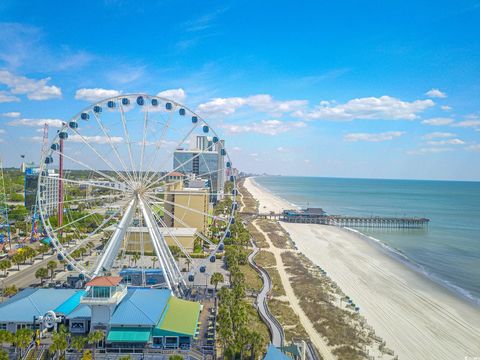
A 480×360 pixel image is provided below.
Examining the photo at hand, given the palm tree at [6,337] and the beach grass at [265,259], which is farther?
the beach grass at [265,259]

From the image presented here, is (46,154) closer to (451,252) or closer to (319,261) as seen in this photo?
(319,261)

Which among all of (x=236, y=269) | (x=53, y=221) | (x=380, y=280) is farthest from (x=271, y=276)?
(x=53, y=221)

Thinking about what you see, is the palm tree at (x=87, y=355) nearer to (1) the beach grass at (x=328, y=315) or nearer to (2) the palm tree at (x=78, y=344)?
(2) the palm tree at (x=78, y=344)

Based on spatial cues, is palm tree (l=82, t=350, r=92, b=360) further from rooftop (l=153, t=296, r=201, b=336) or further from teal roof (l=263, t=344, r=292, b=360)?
teal roof (l=263, t=344, r=292, b=360)

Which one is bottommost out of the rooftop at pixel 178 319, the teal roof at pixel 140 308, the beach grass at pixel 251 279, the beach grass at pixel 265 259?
the beach grass at pixel 251 279

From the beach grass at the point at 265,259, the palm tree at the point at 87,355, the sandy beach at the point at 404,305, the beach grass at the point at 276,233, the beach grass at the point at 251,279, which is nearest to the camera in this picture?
the palm tree at the point at 87,355

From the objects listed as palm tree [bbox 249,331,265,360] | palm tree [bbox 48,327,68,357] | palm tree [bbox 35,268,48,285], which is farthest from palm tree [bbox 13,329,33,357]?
palm tree [bbox 35,268,48,285]

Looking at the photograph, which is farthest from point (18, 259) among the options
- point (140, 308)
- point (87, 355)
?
point (87, 355)

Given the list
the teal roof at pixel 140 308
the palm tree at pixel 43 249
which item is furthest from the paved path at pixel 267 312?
the palm tree at pixel 43 249
